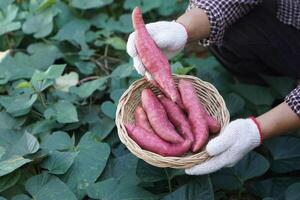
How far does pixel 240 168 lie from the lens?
57.8 inches

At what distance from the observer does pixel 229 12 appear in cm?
154

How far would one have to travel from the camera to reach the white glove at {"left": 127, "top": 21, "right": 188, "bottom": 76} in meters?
1.35

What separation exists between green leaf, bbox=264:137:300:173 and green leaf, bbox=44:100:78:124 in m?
0.59

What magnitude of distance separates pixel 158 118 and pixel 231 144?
0.68 feet

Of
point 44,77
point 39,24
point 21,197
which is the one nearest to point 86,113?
point 44,77

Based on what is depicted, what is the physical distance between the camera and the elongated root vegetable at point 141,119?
1.30 m

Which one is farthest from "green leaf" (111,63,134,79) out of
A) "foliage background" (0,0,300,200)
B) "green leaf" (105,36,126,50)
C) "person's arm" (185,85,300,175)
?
"person's arm" (185,85,300,175)

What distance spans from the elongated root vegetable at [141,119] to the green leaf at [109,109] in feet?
0.86

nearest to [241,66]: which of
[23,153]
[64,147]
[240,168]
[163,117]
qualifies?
[240,168]

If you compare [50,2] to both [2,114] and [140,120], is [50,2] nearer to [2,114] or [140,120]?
[2,114]

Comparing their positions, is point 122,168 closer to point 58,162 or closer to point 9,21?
point 58,162

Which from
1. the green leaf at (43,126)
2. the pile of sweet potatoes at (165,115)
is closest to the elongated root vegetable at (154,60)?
the pile of sweet potatoes at (165,115)

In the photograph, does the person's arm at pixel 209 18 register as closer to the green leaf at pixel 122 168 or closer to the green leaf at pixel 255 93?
the green leaf at pixel 255 93

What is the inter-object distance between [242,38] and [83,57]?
60 cm
